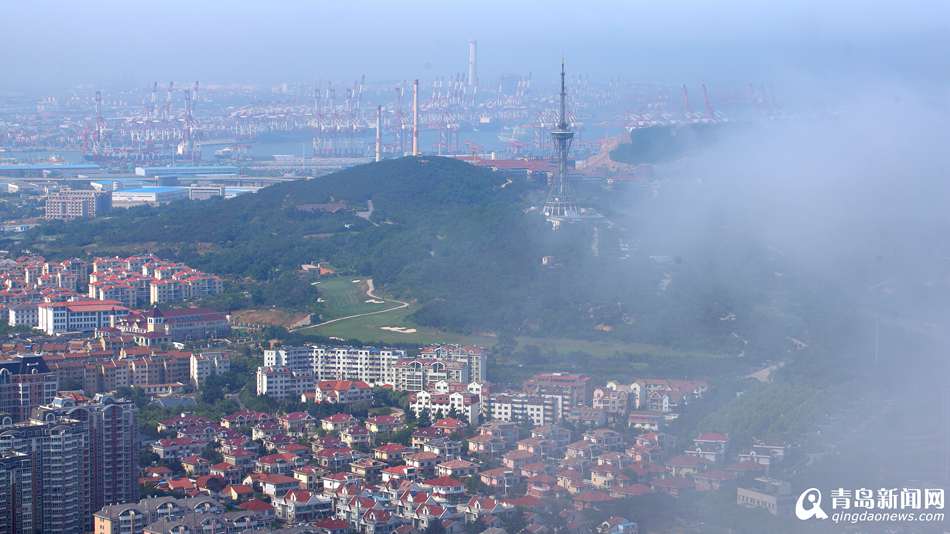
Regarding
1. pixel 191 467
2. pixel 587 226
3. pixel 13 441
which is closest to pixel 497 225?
pixel 587 226

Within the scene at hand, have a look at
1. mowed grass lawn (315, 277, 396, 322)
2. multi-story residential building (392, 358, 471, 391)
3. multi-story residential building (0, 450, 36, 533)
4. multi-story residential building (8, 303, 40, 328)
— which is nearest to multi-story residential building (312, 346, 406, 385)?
multi-story residential building (392, 358, 471, 391)

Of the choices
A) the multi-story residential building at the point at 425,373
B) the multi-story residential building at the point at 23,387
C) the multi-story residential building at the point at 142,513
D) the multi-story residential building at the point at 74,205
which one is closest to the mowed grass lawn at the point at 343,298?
the multi-story residential building at the point at 425,373

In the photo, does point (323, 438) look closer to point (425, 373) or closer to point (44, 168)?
point (425, 373)

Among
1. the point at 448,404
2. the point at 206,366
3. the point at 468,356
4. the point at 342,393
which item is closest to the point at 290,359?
the point at 206,366

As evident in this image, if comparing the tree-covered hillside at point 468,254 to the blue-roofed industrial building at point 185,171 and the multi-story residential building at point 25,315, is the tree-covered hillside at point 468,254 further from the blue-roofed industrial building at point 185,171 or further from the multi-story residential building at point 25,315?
the blue-roofed industrial building at point 185,171

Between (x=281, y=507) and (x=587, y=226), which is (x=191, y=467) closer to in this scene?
(x=281, y=507)

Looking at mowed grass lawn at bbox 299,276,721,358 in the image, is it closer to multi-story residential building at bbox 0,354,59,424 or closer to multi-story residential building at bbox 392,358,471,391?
multi-story residential building at bbox 392,358,471,391
